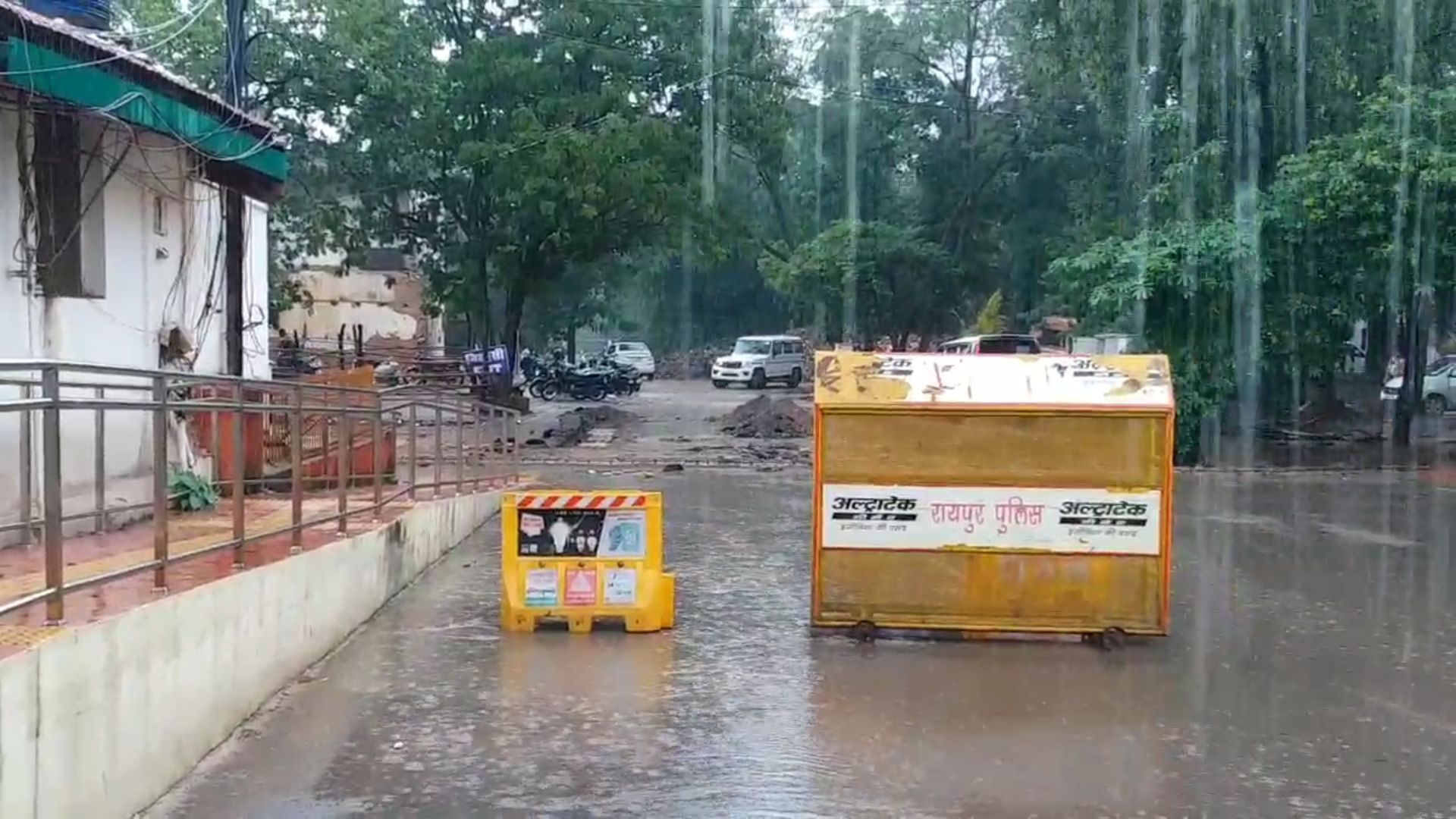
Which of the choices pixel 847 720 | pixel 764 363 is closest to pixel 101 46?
pixel 847 720

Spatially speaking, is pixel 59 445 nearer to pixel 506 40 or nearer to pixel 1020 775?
pixel 1020 775

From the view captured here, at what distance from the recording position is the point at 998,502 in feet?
28.4

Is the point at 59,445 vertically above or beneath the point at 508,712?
above

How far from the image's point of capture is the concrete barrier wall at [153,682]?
14.5 feet

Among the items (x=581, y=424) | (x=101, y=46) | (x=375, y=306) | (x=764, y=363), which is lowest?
(x=581, y=424)

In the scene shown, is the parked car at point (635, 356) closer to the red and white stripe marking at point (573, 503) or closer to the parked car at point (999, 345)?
the parked car at point (999, 345)

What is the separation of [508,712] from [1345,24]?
2083cm

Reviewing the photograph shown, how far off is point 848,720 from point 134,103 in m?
6.34

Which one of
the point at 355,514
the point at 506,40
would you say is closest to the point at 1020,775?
the point at 355,514

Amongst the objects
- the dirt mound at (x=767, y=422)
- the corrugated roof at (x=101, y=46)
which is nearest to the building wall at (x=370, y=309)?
the dirt mound at (x=767, y=422)

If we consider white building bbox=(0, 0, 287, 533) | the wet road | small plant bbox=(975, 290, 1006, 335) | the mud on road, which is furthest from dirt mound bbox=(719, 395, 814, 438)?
the wet road

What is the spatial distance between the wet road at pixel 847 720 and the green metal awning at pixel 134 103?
3.77m

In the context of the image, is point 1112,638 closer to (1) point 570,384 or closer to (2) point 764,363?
(1) point 570,384

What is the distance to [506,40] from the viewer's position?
1101 inches
